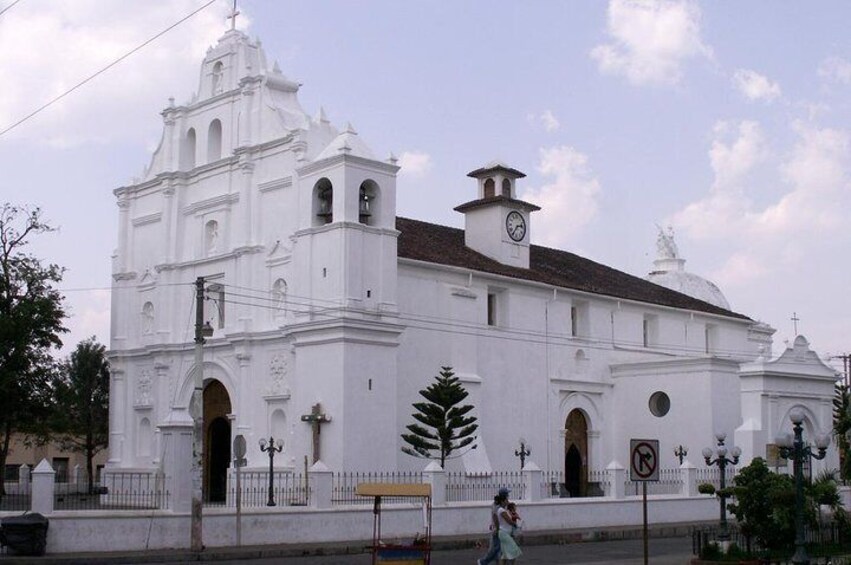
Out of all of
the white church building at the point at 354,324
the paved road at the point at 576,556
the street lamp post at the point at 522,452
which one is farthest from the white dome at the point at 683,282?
the paved road at the point at 576,556

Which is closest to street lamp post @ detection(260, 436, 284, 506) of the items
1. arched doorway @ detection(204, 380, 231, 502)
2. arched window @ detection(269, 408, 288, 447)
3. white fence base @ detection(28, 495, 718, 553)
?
arched window @ detection(269, 408, 288, 447)

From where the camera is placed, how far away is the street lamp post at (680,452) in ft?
140

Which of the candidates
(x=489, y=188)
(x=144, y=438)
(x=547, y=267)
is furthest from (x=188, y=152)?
(x=547, y=267)

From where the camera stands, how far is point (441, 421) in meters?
36.8

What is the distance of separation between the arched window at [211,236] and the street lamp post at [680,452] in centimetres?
1782

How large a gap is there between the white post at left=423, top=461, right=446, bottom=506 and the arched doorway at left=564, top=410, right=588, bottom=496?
14.8 m

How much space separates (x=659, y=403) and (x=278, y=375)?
15.8 m

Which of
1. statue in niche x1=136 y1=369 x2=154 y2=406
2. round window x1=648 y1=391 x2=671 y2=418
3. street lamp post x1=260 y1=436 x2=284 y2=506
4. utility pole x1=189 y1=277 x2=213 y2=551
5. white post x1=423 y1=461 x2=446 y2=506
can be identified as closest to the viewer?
utility pole x1=189 y1=277 x2=213 y2=551

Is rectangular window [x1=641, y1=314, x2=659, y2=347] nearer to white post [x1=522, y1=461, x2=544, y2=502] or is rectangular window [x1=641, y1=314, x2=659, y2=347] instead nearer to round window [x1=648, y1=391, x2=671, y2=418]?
round window [x1=648, y1=391, x2=671, y2=418]

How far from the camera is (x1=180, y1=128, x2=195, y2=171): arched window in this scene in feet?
142

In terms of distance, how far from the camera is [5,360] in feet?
132

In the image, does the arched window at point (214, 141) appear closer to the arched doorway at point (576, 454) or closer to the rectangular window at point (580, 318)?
the rectangular window at point (580, 318)

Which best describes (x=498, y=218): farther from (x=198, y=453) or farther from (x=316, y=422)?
(x=198, y=453)

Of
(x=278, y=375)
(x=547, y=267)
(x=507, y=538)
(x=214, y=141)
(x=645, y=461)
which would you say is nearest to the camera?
(x=645, y=461)
